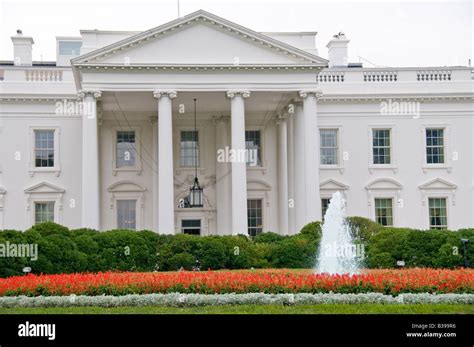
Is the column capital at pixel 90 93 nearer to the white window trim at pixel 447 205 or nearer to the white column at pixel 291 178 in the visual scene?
the white column at pixel 291 178

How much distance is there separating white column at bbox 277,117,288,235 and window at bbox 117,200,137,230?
26.4ft

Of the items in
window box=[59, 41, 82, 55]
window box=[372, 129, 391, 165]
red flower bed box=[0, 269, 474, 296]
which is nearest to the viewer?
red flower bed box=[0, 269, 474, 296]

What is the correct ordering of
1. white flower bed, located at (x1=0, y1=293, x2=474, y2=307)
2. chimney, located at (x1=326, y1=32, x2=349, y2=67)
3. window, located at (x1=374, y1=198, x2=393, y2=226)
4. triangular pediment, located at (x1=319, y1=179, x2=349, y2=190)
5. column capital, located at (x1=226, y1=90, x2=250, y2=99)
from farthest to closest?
chimney, located at (x1=326, y1=32, x2=349, y2=67)
window, located at (x1=374, y1=198, x2=393, y2=226)
triangular pediment, located at (x1=319, y1=179, x2=349, y2=190)
column capital, located at (x1=226, y1=90, x2=250, y2=99)
white flower bed, located at (x1=0, y1=293, x2=474, y2=307)

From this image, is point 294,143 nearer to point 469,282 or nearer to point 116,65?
point 116,65

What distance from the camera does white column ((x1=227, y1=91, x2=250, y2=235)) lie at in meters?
34.7

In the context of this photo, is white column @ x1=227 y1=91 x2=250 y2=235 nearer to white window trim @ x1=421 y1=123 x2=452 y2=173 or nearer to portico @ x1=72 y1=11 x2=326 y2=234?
portico @ x1=72 y1=11 x2=326 y2=234

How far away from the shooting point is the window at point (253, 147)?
41312mm

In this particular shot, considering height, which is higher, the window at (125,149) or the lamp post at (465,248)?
the window at (125,149)

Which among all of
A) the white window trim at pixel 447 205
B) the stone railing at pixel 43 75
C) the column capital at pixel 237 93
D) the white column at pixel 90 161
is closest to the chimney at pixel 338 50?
the white window trim at pixel 447 205

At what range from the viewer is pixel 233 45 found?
3569 cm

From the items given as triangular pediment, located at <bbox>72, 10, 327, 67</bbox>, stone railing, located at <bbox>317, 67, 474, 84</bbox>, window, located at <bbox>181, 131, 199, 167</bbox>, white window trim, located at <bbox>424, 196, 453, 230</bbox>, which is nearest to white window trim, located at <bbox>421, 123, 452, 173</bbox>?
white window trim, located at <bbox>424, 196, 453, 230</bbox>

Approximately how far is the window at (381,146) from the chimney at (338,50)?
6264mm

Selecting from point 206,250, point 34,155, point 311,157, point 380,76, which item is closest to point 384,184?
point 380,76
